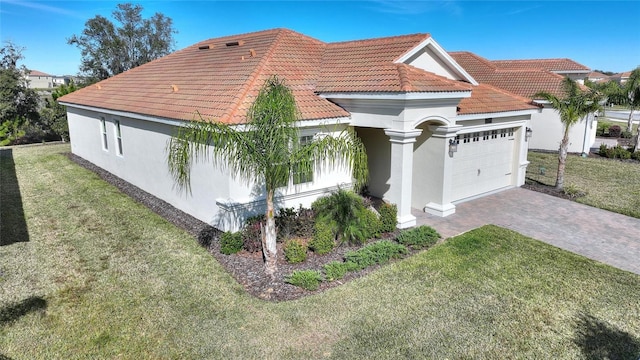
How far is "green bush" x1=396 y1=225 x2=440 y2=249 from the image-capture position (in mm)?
10133

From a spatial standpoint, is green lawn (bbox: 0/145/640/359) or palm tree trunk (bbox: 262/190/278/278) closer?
green lawn (bbox: 0/145/640/359)

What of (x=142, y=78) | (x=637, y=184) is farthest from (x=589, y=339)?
(x=142, y=78)


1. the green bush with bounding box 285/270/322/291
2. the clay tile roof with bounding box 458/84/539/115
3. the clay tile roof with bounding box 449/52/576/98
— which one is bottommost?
the green bush with bounding box 285/270/322/291

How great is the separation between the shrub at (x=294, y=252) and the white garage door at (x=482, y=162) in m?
7.03

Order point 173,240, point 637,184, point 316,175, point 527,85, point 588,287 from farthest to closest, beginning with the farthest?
point 527,85 < point 637,184 < point 316,175 < point 173,240 < point 588,287

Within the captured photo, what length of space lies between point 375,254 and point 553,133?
20366 millimetres

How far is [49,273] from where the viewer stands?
8492 millimetres

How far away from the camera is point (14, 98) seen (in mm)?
28766

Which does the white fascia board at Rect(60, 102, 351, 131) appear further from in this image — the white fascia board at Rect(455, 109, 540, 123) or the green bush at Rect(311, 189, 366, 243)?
the white fascia board at Rect(455, 109, 540, 123)

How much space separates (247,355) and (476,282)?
4953 mm

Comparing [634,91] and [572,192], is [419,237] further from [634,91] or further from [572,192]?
[634,91]

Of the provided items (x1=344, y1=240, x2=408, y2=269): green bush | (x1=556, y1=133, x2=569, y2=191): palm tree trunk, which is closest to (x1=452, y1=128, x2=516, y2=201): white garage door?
(x1=556, y1=133, x2=569, y2=191): palm tree trunk

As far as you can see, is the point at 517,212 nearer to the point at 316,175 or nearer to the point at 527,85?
the point at 316,175

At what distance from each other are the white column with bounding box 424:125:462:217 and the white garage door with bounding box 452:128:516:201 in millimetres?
1465
